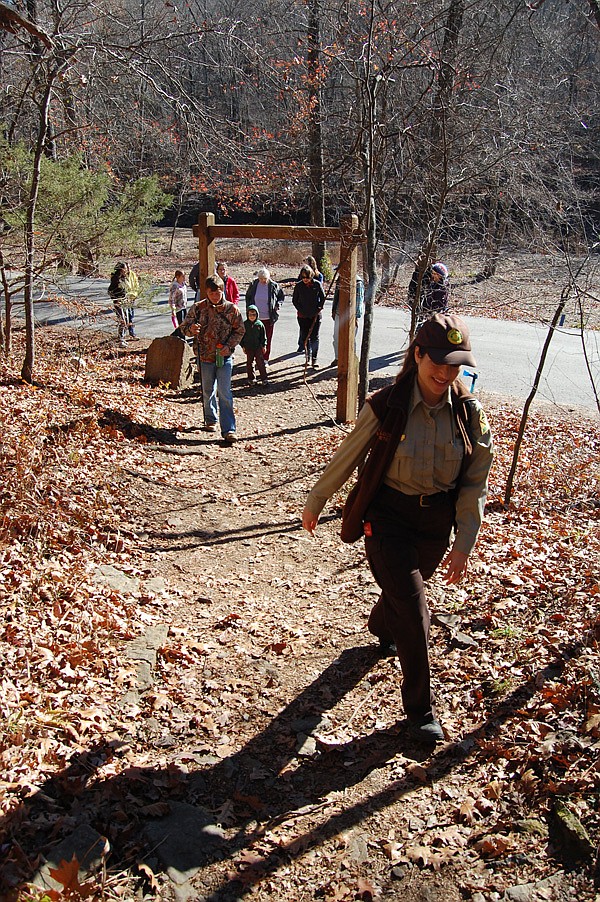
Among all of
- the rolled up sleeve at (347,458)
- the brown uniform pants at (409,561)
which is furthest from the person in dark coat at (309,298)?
the brown uniform pants at (409,561)

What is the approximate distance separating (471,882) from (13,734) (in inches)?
89.6

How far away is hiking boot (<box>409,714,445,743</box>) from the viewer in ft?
12.4

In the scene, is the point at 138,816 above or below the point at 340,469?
below

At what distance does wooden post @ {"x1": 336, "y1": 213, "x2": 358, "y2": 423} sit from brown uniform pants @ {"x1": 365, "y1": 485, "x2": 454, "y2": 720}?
6.14 meters

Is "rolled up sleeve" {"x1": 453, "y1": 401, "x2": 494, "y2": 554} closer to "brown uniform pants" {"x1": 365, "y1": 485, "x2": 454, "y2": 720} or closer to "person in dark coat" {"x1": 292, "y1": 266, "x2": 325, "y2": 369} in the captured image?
"brown uniform pants" {"x1": 365, "y1": 485, "x2": 454, "y2": 720}

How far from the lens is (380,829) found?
337 cm

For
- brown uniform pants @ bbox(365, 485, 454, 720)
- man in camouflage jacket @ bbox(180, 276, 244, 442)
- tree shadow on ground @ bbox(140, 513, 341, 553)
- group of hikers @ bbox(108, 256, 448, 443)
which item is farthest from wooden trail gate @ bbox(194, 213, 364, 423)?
brown uniform pants @ bbox(365, 485, 454, 720)

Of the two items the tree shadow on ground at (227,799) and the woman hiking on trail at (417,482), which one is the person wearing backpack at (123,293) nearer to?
the woman hiking on trail at (417,482)

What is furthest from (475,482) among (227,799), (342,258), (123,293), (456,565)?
(123,293)

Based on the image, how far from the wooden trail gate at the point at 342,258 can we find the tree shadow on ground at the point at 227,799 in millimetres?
6447

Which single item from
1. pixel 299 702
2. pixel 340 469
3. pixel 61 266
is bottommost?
pixel 299 702

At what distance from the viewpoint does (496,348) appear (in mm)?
16484

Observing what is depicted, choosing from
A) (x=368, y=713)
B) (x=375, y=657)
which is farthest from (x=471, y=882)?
(x=375, y=657)

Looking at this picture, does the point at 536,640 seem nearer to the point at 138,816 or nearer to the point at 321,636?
the point at 321,636
